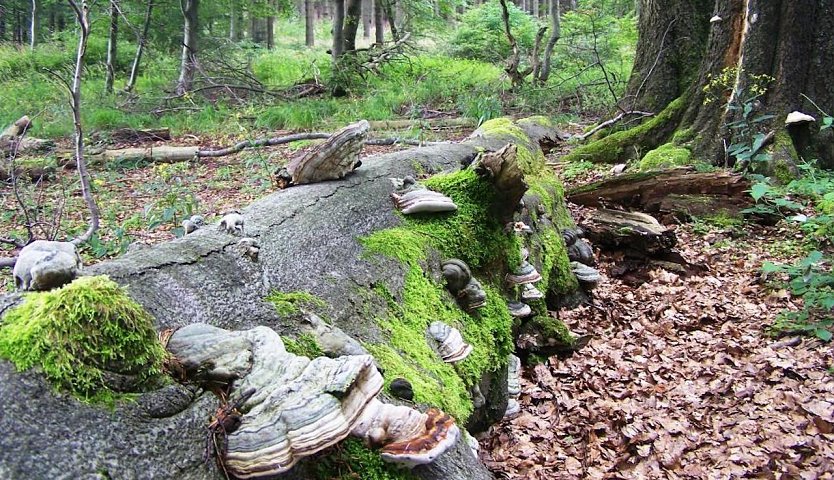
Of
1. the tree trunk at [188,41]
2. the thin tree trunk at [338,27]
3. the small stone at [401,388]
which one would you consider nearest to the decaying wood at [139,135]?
the tree trunk at [188,41]

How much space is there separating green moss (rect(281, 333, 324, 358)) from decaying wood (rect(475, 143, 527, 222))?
221 cm

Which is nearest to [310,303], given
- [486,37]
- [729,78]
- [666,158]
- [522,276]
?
[522,276]

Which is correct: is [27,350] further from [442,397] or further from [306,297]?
[442,397]

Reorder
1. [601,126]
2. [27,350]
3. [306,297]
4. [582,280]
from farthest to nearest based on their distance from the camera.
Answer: [601,126], [582,280], [306,297], [27,350]

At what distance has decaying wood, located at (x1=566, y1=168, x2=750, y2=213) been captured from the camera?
7043 mm

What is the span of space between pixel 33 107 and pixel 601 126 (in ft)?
47.8

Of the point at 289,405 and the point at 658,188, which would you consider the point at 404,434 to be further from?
the point at 658,188

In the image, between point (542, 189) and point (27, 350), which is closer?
point (27, 350)

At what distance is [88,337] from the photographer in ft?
5.39

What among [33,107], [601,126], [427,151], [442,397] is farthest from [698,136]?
[33,107]

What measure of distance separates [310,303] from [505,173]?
1.99 metres

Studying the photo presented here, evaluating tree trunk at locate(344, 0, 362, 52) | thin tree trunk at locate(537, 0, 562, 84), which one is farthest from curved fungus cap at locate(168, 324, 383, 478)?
tree trunk at locate(344, 0, 362, 52)

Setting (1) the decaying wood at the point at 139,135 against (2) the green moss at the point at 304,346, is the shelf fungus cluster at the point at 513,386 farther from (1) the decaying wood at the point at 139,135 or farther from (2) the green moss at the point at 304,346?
(1) the decaying wood at the point at 139,135

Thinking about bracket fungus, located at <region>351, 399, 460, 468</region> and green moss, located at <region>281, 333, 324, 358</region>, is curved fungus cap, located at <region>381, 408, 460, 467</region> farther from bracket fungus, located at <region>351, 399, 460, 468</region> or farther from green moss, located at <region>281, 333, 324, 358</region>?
green moss, located at <region>281, 333, 324, 358</region>
